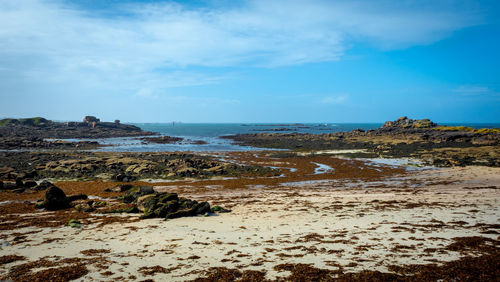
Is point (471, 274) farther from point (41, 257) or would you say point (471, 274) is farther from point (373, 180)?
point (373, 180)

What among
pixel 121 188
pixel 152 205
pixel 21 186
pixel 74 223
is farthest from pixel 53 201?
pixel 21 186

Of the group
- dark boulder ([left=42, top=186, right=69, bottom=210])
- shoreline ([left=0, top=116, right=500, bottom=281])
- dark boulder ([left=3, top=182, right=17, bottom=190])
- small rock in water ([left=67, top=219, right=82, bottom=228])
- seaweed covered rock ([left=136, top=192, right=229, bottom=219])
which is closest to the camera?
shoreline ([left=0, top=116, right=500, bottom=281])

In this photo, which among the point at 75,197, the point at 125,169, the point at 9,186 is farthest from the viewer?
the point at 125,169

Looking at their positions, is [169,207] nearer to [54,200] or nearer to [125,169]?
[54,200]

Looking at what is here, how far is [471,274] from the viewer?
750 cm

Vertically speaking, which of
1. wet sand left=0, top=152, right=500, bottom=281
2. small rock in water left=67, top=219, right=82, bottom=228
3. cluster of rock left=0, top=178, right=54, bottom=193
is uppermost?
wet sand left=0, top=152, right=500, bottom=281

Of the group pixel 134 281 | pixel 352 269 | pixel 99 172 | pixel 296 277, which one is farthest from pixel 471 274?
pixel 99 172

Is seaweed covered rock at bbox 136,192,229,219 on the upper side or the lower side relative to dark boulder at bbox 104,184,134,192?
upper

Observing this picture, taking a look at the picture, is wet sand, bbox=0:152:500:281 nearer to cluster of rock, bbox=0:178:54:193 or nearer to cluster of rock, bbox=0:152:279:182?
cluster of rock, bbox=0:178:54:193

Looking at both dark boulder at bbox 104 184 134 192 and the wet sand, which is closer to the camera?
the wet sand

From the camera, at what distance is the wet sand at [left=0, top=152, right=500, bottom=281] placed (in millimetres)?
8391

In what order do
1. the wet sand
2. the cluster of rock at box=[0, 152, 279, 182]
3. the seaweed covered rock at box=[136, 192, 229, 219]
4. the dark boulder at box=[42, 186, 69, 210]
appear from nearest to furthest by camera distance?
the wet sand < the seaweed covered rock at box=[136, 192, 229, 219] < the dark boulder at box=[42, 186, 69, 210] < the cluster of rock at box=[0, 152, 279, 182]

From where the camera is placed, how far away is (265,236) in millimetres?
11102

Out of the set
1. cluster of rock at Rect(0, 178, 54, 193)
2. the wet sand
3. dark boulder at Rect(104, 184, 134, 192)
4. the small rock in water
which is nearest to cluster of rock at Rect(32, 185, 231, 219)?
the wet sand
